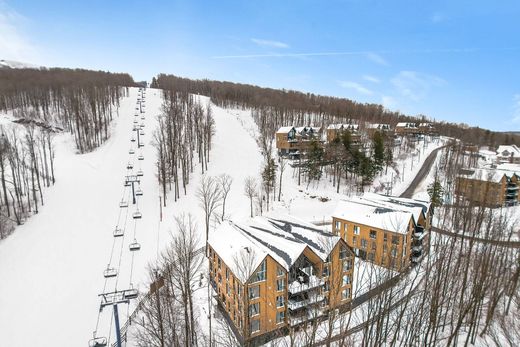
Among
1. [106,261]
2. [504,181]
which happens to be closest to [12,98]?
[106,261]

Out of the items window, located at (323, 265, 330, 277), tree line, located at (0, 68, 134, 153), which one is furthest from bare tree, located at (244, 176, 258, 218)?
tree line, located at (0, 68, 134, 153)

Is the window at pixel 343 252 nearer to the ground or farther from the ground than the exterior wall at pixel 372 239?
farther from the ground

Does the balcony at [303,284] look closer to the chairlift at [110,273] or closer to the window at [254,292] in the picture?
the window at [254,292]

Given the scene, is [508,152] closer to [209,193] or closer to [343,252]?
[343,252]

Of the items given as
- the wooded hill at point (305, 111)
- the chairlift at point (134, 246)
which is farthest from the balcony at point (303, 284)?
the wooded hill at point (305, 111)

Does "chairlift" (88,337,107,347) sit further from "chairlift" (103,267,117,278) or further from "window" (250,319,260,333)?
"window" (250,319,260,333)

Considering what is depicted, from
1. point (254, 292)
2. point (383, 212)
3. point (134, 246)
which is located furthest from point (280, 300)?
point (134, 246)
